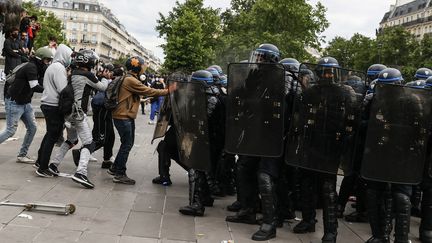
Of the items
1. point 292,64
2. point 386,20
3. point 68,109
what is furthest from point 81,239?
point 386,20

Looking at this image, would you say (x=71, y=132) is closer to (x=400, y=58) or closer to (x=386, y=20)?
(x=400, y=58)

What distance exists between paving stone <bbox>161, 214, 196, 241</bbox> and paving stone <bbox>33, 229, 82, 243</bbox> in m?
0.88

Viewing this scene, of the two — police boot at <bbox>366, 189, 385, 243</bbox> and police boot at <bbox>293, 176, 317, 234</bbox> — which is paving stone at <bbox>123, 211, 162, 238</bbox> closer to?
police boot at <bbox>293, 176, 317, 234</bbox>

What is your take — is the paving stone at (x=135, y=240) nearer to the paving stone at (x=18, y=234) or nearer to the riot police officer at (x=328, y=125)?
the paving stone at (x=18, y=234)

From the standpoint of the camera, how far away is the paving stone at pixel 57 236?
447 cm

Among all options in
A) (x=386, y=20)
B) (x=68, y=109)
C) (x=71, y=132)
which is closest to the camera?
(x=68, y=109)

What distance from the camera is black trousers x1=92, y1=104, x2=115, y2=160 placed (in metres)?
8.05

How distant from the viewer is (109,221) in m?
5.27

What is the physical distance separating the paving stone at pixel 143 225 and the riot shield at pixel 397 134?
2.27 metres

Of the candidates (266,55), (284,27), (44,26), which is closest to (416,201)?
(266,55)

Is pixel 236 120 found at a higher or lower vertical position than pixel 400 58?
lower

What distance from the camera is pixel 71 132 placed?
289 inches

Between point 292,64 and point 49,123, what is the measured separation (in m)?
3.67

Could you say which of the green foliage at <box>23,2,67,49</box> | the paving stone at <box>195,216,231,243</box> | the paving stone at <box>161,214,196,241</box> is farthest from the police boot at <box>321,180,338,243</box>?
the green foliage at <box>23,2,67,49</box>
